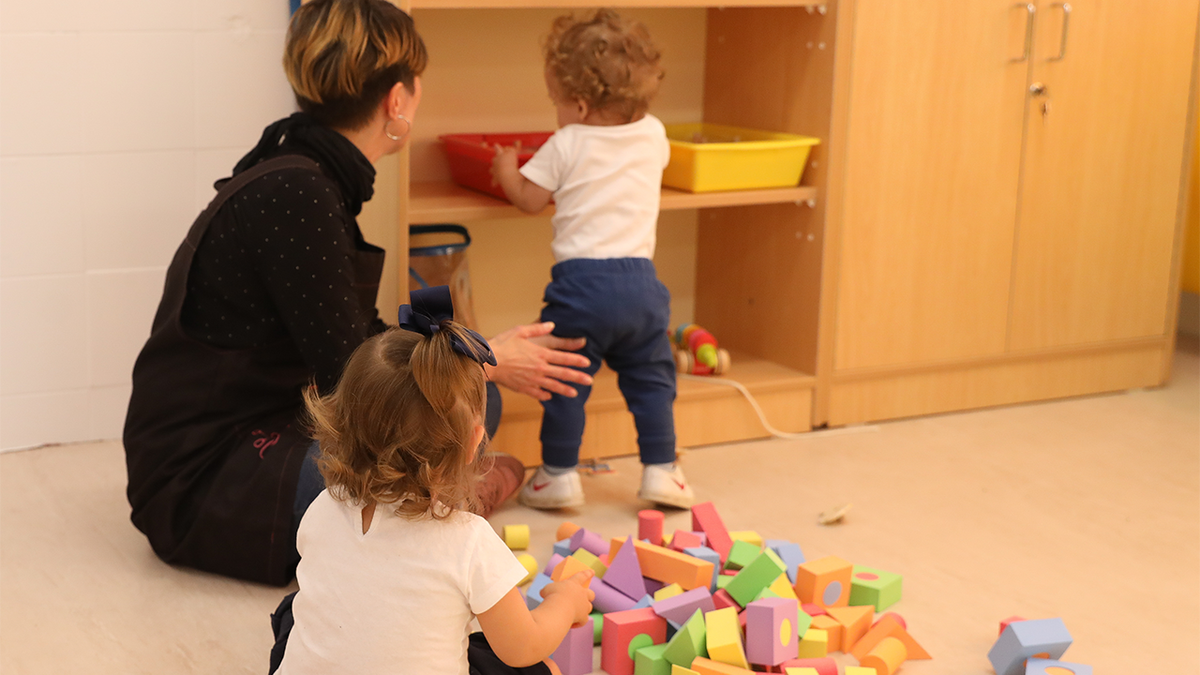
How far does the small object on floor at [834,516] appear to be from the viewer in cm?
216

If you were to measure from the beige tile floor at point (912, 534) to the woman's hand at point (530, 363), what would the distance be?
279 millimetres

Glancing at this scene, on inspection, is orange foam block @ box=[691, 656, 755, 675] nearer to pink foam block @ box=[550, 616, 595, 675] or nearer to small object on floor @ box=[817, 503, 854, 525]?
pink foam block @ box=[550, 616, 595, 675]

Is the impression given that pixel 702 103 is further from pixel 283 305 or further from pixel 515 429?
pixel 283 305

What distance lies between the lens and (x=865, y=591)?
1837 millimetres

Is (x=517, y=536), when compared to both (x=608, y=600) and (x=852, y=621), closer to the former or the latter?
(x=608, y=600)

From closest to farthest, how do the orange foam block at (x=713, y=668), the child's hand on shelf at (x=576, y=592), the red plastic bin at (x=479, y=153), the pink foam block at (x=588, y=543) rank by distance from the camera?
the child's hand on shelf at (x=576, y=592)
the orange foam block at (x=713, y=668)
the pink foam block at (x=588, y=543)
the red plastic bin at (x=479, y=153)

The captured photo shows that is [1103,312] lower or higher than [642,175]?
lower

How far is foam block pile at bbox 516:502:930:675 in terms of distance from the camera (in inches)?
63.1

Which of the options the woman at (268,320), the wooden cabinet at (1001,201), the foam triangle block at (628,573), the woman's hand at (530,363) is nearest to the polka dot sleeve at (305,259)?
the woman at (268,320)

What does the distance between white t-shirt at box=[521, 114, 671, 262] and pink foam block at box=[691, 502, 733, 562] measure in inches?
20.4

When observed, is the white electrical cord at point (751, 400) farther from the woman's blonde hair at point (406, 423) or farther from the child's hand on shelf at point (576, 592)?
the woman's blonde hair at point (406, 423)

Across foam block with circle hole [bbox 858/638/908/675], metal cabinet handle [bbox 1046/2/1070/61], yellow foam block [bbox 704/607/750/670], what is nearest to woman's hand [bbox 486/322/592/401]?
yellow foam block [bbox 704/607/750/670]

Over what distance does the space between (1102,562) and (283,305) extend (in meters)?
1.44

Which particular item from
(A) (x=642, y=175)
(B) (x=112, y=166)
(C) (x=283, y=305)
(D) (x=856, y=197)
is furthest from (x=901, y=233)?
(B) (x=112, y=166)
